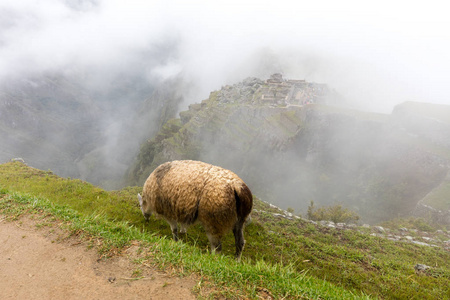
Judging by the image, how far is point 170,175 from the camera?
6.35 meters

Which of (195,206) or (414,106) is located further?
(414,106)

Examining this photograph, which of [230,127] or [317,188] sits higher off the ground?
[230,127]

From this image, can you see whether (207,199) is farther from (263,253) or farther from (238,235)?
(263,253)

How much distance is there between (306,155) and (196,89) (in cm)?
13477

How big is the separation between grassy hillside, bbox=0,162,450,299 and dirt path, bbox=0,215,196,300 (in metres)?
0.27

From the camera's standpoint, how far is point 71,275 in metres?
3.35

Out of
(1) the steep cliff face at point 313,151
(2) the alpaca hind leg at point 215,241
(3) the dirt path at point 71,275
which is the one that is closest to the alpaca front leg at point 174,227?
(2) the alpaca hind leg at point 215,241

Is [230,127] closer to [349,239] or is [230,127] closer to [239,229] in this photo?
[349,239]

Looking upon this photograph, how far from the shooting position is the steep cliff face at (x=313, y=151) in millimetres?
31062

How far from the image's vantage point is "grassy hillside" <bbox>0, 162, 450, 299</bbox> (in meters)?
3.24

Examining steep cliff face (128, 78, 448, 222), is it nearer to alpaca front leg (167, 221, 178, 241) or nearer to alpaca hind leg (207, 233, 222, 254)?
alpaca hind leg (207, 233, 222, 254)

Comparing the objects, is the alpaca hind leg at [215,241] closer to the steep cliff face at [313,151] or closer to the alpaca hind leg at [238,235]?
the alpaca hind leg at [238,235]

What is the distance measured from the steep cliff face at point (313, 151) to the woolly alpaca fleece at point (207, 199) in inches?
1220

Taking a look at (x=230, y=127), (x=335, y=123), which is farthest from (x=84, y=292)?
(x=230, y=127)
